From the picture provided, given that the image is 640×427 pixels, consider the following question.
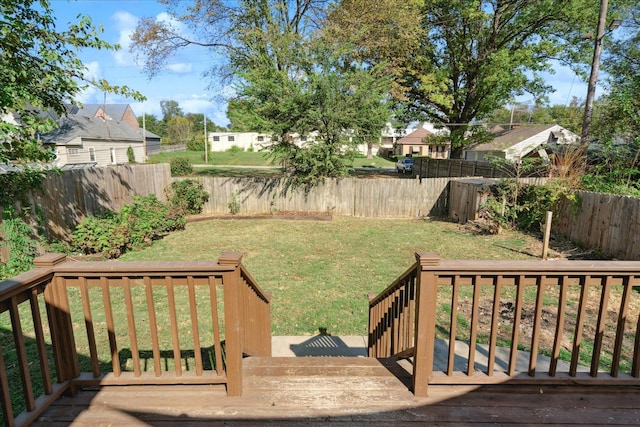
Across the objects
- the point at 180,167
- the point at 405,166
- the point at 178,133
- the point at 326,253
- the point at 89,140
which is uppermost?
the point at 178,133

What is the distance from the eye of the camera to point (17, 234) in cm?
570

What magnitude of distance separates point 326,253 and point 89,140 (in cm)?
2142

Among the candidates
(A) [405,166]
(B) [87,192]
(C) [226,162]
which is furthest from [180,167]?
(A) [405,166]

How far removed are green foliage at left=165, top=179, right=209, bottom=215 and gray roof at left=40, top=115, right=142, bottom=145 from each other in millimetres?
10170

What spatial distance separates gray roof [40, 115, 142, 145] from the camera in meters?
20.1

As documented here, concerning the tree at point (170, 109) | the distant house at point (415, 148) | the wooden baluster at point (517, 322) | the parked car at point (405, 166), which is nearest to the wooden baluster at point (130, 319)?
the wooden baluster at point (517, 322)

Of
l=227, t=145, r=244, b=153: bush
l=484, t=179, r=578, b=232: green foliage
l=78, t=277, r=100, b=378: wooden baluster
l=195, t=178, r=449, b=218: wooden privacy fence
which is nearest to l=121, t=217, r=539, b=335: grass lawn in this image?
l=484, t=179, r=578, b=232: green foliage

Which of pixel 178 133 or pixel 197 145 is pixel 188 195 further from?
pixel 178 133

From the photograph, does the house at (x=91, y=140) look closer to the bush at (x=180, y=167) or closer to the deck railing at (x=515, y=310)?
the bush at (x=180, y=167)

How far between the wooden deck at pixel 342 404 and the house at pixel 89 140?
1997 cm

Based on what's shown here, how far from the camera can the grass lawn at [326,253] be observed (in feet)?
16.5

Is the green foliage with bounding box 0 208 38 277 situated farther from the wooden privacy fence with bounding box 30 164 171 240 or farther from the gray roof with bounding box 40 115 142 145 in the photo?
the gray roof with bounding box 40 115 142 145

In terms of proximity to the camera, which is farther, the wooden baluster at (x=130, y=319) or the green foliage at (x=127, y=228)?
the green foliage at (x=127, y=228)

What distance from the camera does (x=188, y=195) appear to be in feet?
38.4
